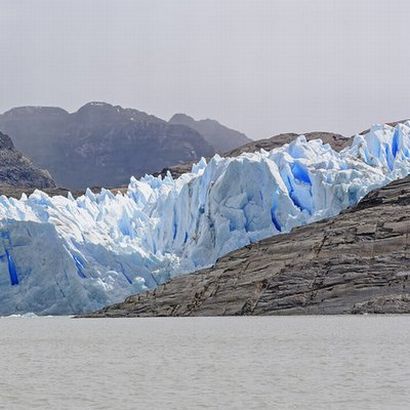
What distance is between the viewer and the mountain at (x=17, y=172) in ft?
543

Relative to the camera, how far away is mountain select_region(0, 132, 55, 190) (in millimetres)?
165625

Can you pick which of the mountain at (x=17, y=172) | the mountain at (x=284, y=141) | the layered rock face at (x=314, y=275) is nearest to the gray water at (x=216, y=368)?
A: the layered rock face at (x=314, y=275)

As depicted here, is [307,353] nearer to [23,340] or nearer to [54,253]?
[23,340]

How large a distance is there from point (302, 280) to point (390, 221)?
30.3 feet

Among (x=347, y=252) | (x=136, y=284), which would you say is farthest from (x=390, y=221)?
(x=136, y=284)

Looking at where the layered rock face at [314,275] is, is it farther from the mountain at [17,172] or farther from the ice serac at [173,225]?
the mountain at [17,172]

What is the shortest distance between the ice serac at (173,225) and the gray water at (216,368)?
83.8 feet

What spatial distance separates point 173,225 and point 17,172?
86.3 meters

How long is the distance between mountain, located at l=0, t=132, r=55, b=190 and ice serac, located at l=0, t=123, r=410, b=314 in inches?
3010

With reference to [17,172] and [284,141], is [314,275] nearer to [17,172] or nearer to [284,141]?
[284,141]

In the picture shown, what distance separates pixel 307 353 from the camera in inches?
1377

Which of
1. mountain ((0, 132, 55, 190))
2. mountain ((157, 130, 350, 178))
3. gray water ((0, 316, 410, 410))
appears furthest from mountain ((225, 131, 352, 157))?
gray water ((0, 316, 410, 410))

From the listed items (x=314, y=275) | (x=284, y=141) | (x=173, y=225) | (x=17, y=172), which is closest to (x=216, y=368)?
(x=314, y=275)

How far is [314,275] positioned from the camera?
212 ft
